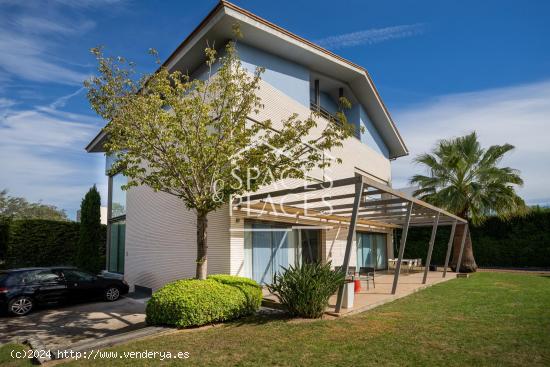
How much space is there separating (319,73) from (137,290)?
12407 mm

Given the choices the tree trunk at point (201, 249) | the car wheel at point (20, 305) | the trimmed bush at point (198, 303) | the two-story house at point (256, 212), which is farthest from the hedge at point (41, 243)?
the trimmed bush at point (198, 303)

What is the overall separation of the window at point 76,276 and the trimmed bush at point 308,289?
23.6 feet

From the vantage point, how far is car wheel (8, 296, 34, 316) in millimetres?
10195

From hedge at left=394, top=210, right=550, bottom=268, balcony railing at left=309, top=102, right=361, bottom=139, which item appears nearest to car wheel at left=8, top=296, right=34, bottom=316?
balcony railing at left=309, top=102, right=361, bottom=139

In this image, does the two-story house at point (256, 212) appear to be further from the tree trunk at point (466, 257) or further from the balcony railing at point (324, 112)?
the tree trunk at point (466, 257)

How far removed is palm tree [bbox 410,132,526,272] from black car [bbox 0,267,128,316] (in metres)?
16.1

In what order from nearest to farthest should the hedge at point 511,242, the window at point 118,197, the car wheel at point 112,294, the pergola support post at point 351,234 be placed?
the pergola support post at point 351,234 < the car wheel at point 112,294 < the window at point 118,197 < the hedge at point 511,242

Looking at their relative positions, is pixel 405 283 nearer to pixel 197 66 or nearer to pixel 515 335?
pixel 515 335

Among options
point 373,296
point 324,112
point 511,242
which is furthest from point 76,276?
point 511,242

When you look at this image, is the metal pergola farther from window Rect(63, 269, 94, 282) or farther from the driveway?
window Rect(63, 269, 94, 282)

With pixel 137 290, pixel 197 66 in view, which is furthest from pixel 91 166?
pixel 197 66

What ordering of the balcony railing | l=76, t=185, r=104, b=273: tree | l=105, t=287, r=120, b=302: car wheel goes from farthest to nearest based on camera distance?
1. l=76, t=185, r=104, b=273: tree
2. the balcony railing
3. l=105, t=287, r=120, b=302: car wheel

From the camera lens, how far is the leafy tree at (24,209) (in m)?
42.1

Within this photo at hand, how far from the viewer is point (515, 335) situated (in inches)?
250
